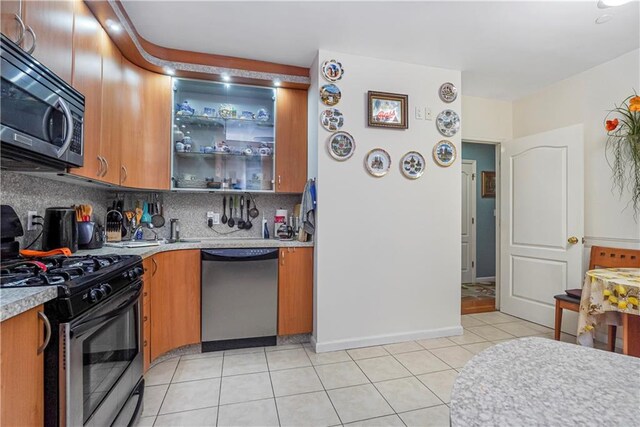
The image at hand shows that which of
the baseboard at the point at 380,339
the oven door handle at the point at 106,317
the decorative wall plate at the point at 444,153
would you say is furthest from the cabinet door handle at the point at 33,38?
the decorative wall plate at the point at 444,153

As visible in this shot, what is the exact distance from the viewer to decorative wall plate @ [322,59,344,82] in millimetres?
2650

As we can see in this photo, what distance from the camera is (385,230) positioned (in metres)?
2.82

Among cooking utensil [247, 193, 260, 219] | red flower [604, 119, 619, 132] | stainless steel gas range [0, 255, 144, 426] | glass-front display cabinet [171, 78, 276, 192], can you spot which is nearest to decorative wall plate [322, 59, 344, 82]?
glass-front display cabinet [171, 78, 276, 192]

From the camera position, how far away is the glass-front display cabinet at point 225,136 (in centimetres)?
289

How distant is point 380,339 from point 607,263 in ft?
6.94

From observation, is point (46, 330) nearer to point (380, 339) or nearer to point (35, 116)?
point (35, 116)

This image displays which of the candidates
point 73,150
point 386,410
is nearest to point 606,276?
point 386,410

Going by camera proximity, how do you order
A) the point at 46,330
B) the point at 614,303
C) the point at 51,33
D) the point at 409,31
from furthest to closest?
the point at 409,31 → the point at 614,303 → the point at 51,33 → the point at 46,330

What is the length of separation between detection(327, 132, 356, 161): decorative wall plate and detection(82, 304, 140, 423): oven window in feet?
6.01

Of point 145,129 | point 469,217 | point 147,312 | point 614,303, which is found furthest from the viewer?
point 469,217

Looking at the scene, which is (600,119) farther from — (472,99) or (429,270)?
(429,270)

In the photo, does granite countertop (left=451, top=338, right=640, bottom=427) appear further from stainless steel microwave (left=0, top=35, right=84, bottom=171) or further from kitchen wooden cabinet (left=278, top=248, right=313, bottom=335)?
kitchen wooden cabinet (left=278, top=248, right=313, bottom=335)

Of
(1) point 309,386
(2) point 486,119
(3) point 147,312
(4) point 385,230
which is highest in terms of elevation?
(2) point 486,119

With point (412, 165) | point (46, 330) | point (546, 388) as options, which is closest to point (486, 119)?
point (412, 165)
